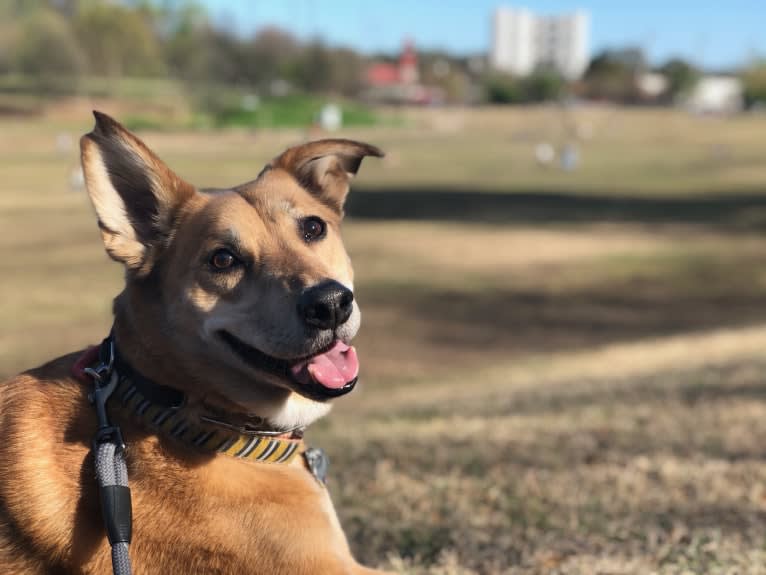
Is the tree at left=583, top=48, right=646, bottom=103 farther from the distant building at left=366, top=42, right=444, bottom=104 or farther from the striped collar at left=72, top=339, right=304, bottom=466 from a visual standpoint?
the striped collar at left=72, top=339, right=304, bottom=466

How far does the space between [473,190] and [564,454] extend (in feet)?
99.2

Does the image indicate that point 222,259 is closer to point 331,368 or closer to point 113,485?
point 331,368

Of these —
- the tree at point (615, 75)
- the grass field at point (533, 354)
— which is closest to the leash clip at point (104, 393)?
the grass field at point (533, 354)

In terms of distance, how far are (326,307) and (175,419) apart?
601mm

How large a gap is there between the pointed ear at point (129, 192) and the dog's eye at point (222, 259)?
0.20m

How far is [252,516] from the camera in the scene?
285 cm

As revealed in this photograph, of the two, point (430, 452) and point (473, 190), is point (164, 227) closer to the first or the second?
point (430, 452)

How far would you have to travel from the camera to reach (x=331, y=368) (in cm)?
307

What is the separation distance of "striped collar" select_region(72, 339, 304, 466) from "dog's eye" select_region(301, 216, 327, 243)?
860mm

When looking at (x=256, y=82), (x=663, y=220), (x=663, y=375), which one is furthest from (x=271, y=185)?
(x=256, y=82)

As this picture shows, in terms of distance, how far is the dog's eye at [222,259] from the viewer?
3.25 m

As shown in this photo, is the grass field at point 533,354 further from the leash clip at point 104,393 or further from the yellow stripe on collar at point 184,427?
the leash clip at point 104,393

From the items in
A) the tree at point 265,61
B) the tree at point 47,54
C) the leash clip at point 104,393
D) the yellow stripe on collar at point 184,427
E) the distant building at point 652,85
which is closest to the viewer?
the leash clip at point 104,393

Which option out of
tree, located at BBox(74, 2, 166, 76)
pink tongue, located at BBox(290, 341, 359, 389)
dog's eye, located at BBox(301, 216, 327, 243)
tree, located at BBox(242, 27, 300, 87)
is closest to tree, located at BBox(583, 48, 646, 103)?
tree, located at BBox(242, 27, 300, 87)
